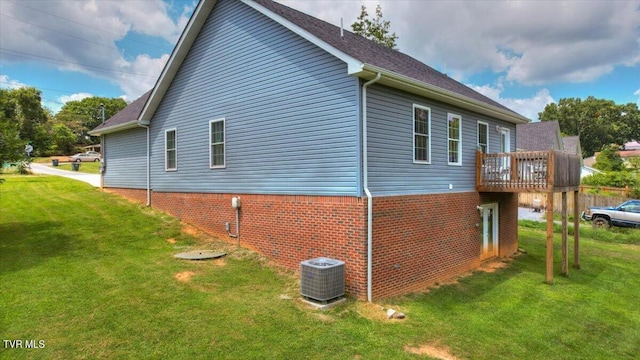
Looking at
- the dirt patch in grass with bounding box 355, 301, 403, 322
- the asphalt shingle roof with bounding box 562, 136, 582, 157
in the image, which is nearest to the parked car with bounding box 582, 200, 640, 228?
the asphalt shingle roof with bounding box 562, 136, 582, 157

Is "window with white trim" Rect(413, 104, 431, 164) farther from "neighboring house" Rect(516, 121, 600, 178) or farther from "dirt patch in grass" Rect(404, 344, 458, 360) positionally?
"neighboring house" Rect(516, 121, 600, 178)

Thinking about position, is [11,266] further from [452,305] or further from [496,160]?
[496,160]

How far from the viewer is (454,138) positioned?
11.0 metres

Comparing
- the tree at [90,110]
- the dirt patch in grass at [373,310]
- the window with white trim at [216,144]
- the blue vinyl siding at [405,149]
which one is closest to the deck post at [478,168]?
the blue vinyl siding at [405,149]

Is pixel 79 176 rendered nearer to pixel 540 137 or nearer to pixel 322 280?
pixel 322 280

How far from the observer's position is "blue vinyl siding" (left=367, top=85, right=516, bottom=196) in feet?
27.1

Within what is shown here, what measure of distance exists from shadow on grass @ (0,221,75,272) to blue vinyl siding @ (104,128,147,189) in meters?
3.94

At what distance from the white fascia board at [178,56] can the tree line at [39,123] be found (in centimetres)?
388

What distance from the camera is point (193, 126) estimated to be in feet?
40.8

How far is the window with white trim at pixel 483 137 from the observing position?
12.5 metres

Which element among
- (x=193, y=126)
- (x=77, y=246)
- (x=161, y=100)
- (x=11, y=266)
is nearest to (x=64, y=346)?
(x=11, y=266)

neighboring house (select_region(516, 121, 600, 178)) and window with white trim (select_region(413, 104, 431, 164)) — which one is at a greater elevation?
neighboring house (select_region(516, 121, 600, 178))

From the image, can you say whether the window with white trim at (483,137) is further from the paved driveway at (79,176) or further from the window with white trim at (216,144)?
the paved driveway at (79,176)

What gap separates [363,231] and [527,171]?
6.18 metres
